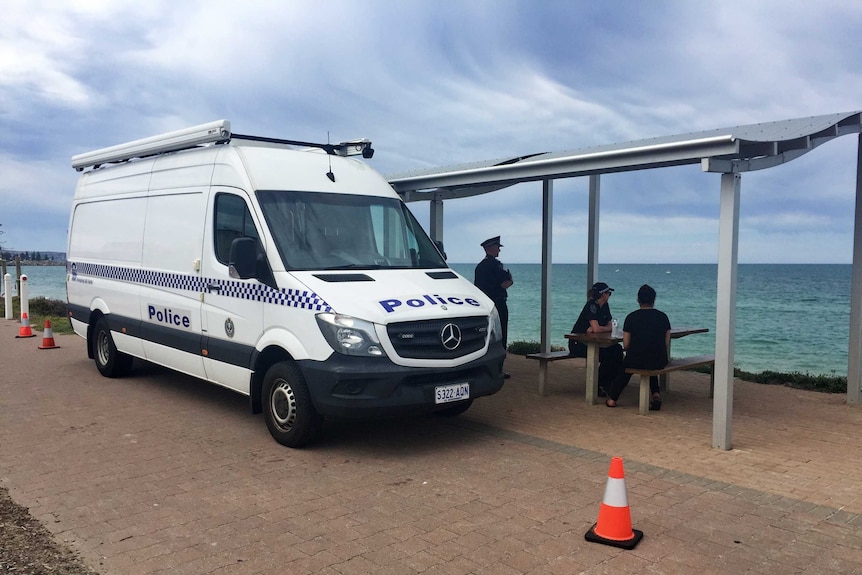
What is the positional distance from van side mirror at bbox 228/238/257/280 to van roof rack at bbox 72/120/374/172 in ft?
5.26

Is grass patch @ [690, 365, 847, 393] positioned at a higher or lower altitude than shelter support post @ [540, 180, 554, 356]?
lower

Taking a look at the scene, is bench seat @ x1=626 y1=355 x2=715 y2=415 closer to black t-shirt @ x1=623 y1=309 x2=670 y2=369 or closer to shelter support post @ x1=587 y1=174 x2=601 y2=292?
black t-shirt @ x1=623 y1=309 x2=670 y2=369

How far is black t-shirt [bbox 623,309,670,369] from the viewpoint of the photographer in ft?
25.8

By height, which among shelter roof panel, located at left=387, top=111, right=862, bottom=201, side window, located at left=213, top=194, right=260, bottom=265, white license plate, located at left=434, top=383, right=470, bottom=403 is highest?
shelter roof panel, located at left=387, top=111, right=862, bottom=201

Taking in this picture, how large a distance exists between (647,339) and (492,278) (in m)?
2.63

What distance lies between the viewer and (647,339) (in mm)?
7930

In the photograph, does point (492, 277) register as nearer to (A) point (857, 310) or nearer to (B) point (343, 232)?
(B) point (343, 232)

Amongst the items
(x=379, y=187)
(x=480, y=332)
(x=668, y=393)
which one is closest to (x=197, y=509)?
(x=480, y=332)

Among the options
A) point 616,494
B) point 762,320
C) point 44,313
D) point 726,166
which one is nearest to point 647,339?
point 726,166

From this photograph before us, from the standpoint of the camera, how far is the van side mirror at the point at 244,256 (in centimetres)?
635

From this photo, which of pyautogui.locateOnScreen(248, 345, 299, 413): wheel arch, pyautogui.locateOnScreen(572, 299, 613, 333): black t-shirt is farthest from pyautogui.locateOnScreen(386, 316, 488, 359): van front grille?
pyautogui.locateOnScreen(572, 299, 613, 333): black t-shirt

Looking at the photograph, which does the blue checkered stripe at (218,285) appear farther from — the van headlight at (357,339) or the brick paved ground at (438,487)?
the brick paved ground at (438,487)

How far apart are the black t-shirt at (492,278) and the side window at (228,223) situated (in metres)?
3.81

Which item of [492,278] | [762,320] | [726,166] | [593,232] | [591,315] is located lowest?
[762,320]
